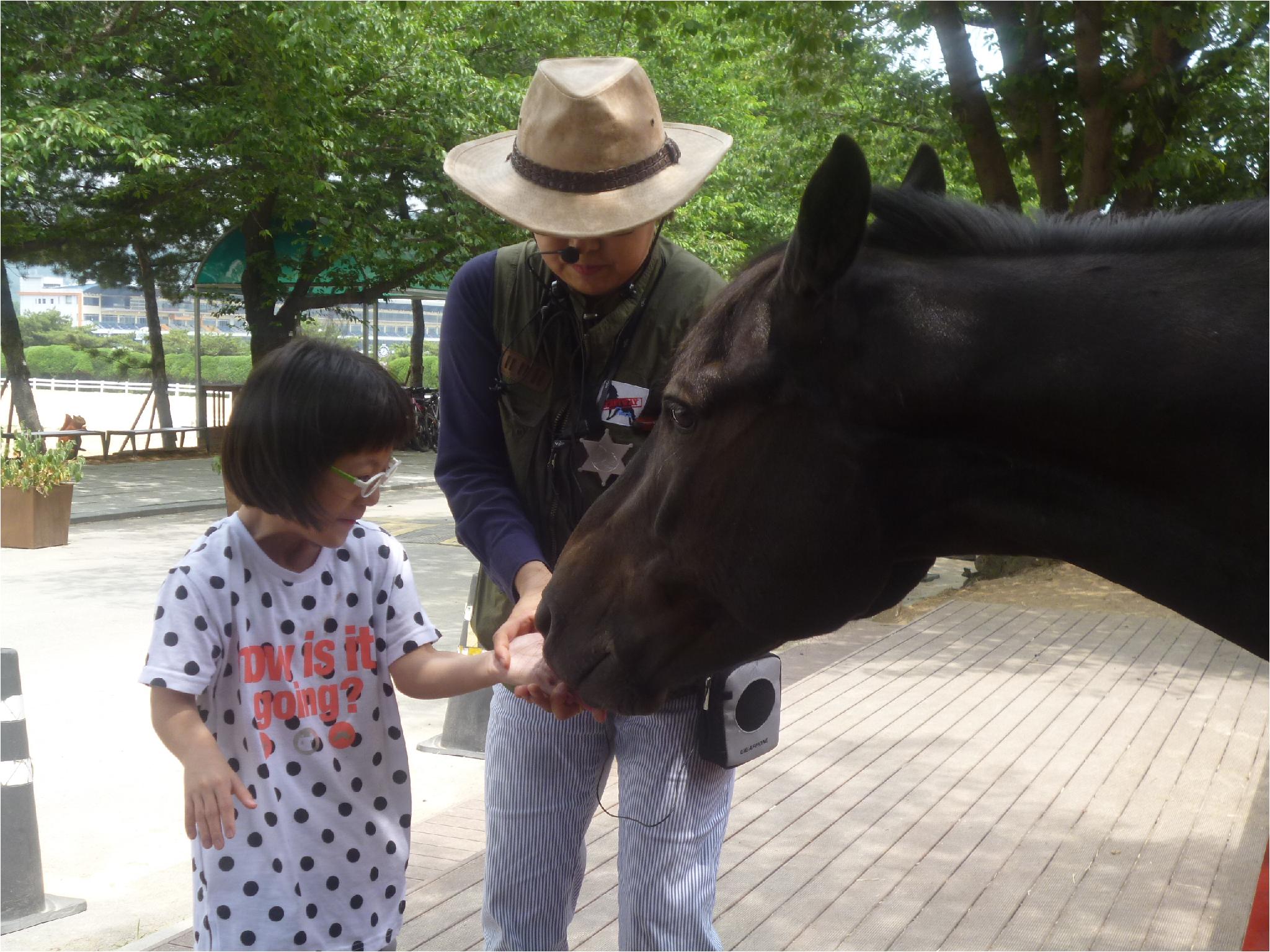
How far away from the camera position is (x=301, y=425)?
2.24 metres

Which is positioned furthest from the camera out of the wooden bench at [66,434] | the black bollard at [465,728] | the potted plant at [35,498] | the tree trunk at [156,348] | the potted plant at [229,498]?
the tree trunk at [156,348]

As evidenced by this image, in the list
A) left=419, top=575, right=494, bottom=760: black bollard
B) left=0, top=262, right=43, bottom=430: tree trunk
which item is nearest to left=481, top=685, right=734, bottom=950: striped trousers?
left=419, top=575, right=494, bottom=760: black bollard

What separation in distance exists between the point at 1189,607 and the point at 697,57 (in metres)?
21.1

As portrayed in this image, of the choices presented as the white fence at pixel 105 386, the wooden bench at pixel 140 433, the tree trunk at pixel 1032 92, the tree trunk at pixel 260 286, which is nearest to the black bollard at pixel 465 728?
the tree trunk at pixel 1032 92

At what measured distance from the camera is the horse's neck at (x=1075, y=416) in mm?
1402

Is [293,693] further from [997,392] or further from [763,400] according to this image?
[997,392]

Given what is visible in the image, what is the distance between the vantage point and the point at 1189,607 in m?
1.50

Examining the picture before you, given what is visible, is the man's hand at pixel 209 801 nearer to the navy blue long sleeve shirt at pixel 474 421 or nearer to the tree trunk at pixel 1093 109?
the navy blue long sleeve shirt at pixel 474 421

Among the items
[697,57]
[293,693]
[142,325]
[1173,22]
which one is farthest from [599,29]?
[293,693]

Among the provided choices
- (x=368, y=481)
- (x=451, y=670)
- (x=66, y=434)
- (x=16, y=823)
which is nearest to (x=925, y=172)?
(x=368, y=481)

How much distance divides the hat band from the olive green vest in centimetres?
15

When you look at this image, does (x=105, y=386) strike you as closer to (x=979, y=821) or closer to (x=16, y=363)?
(x=16, y=363)

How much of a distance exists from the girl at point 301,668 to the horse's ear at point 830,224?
85cm

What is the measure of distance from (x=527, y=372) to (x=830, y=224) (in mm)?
875
